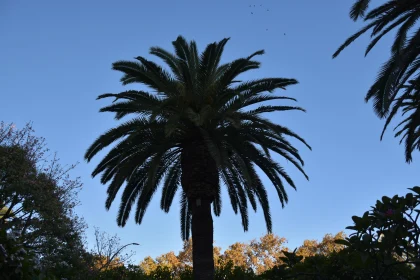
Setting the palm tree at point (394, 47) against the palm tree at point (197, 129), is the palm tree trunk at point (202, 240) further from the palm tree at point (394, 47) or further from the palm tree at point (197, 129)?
the palm tree at point (394, 47)

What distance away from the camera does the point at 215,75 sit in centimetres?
1462

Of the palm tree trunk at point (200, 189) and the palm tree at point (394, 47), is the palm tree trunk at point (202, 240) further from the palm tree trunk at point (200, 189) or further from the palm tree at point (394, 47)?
the palm tree at point (394, 47)

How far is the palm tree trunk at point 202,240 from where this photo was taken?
1306 cm

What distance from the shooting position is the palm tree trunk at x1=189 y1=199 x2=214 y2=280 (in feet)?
42.9

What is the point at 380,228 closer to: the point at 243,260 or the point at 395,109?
the point at 395,109

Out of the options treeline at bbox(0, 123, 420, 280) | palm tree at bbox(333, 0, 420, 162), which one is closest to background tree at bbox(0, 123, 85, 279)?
treeline at bbox(0, 123, 420, 280)

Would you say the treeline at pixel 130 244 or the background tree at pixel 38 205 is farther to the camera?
the background tree at pixel 38 205

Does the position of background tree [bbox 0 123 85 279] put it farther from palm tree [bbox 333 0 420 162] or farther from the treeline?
palm tree [bbox 333 0 420 162]

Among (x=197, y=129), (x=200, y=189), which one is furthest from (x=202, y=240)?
(x=197, y=129)

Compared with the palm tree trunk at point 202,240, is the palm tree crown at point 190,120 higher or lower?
higher

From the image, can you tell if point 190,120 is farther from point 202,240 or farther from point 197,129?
point 202,240

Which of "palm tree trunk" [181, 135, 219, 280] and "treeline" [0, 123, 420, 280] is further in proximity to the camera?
"palm tree trunk" [181, 135, 219, 280]

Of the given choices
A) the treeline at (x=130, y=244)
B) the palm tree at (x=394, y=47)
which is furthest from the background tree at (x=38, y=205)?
the palm tree at (x=394, y=47)

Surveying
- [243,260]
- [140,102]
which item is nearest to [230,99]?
[140,102]
